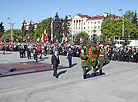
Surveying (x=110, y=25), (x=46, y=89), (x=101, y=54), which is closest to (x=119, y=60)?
(x=101, y=54)

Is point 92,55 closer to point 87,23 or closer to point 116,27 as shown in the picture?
point 116,27

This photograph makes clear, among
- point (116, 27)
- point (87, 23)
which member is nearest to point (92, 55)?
point (116, 27)

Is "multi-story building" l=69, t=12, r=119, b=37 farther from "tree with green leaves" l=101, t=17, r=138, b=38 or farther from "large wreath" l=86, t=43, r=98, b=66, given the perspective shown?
"large wreath" l=86, t=43, r=98, b=66

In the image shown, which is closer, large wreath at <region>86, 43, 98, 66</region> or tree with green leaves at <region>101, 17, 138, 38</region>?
large wreath at <region>86, 43, 98, 66</region>

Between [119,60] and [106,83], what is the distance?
11.1 m

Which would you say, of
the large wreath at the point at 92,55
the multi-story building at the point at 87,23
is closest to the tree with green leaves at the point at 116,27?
the multi-story building at the point at 87,23

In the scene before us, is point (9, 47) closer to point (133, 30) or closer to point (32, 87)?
point (32, 87)

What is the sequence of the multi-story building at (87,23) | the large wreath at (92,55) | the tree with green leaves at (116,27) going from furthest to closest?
1. the multi-story building at (87,23)
2. the tree with green leaves at (116,27)
3. the large wreath at (92,55)

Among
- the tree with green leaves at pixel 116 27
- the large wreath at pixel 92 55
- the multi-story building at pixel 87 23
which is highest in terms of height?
the multi-story building at pixel 87 23

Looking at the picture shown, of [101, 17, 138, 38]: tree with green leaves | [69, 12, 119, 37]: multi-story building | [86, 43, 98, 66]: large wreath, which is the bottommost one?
[86, 43, 98, 66]: large wreath

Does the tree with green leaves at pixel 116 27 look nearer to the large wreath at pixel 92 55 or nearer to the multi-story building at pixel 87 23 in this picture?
the multi-story building at pixel 87 23

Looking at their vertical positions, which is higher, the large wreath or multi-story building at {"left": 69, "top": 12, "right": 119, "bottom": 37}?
multi-story building at {"left": 69, "top": 12, "right": 119, "bottom": 37}

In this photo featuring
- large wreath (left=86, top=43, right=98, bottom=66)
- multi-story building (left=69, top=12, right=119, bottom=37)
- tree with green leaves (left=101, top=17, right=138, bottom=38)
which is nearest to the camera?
large wreath (left=86, top=43, right=98, bottom=66)

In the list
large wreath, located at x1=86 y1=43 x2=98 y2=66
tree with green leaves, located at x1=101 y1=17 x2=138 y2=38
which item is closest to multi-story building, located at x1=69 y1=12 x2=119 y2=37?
tree with green leaves, located at x1=101 y1=17 x2=138 y2=38
